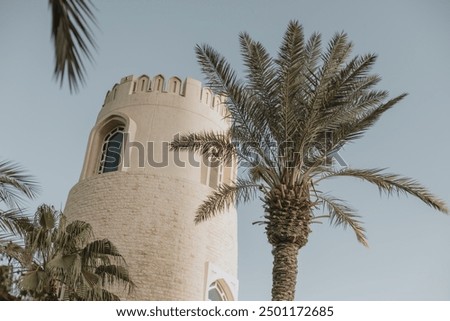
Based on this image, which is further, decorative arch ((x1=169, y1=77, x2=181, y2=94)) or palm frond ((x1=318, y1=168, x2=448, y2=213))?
decorative arch ((x1=169, y1=77, x2=181, y2=94))

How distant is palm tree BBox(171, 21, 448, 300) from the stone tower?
143 inches

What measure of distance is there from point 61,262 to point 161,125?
22.8ft

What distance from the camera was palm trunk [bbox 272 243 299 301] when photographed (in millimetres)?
8359

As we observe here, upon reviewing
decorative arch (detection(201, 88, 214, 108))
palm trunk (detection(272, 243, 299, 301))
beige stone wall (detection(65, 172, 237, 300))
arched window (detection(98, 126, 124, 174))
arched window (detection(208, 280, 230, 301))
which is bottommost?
palm trunk (detection(272, 243, 299, 301))

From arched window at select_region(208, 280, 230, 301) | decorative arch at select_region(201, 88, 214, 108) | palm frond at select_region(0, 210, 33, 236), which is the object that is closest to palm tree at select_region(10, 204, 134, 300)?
palm frond at select_region(0, 210, 33, 236)

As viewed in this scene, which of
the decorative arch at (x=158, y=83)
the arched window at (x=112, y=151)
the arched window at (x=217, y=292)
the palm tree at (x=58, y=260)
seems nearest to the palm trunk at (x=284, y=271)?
the palm tree at (x=58, y=260)

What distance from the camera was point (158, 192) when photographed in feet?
46.2

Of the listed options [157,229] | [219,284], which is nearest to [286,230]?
[157,229]

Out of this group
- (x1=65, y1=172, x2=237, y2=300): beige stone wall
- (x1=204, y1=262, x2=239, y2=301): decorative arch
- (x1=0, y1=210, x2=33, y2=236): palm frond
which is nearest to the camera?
(x1=0, y1=210, x2=33, y2=236): palm frond

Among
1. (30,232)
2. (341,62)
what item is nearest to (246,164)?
(341,62)

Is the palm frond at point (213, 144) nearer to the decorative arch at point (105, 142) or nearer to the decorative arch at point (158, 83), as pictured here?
the decorative arch at point (105, 142)

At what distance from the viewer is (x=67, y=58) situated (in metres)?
3.29

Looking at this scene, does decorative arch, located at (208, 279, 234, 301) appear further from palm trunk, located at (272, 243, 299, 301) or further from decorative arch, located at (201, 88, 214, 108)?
palm trunk, located at (272, 243, 299, 301)
